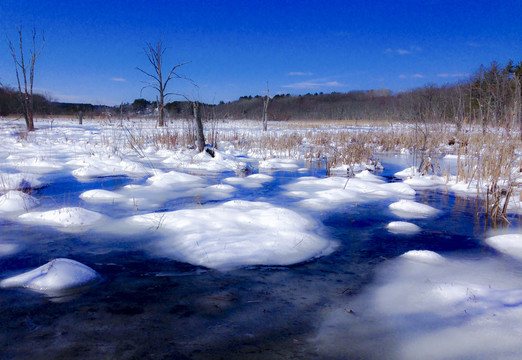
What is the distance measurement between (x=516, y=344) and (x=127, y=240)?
9.61ft

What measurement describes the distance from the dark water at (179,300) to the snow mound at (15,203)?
57 cm

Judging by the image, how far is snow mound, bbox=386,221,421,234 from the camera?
3646 millimetres

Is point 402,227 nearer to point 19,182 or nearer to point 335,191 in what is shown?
point 335,191

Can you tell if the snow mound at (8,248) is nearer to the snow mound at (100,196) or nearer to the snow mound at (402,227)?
the snow mound at (100,196)

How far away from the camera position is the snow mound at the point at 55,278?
222cm

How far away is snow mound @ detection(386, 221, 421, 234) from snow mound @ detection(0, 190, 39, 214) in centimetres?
416

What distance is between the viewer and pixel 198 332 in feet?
5.92

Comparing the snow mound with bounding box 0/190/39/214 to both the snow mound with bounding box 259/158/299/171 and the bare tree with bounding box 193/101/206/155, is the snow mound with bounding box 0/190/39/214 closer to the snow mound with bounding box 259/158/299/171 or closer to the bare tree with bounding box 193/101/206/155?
the snow mound with bounding box 259/158/299/171

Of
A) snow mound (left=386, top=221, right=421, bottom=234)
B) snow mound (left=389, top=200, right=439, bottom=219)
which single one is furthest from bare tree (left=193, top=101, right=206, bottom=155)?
snow mound (left=386, top=221, right=421, bottom=234)

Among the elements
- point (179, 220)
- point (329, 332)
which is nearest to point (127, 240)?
point (179, 220)

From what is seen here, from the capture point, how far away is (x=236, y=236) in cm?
325

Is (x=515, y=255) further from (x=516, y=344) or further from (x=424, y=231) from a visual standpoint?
(x=516, y=344)


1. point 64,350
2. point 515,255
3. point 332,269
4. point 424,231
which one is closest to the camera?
point 64,350

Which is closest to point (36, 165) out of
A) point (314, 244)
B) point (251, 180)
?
point (251, 180)
